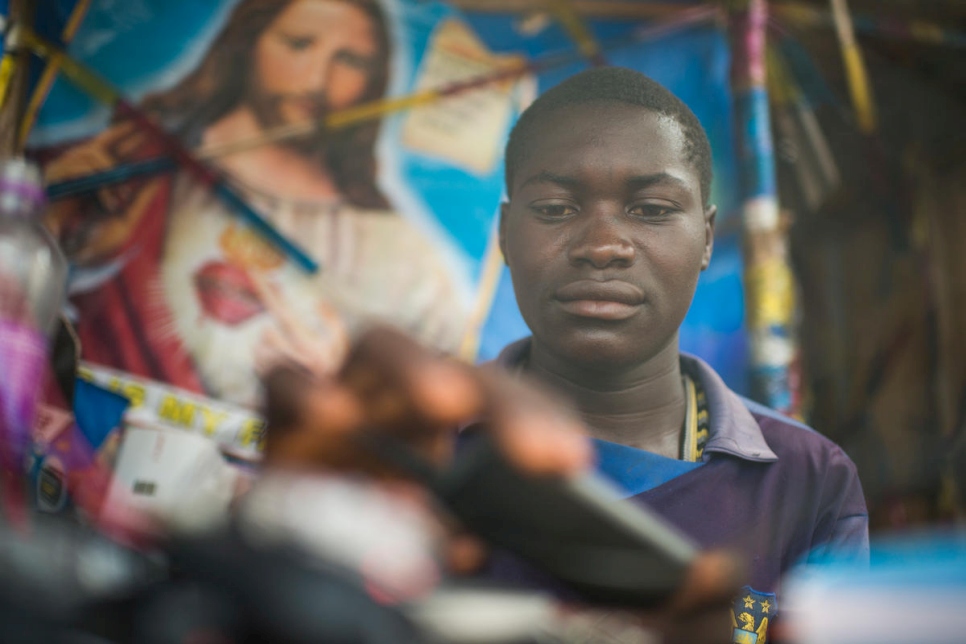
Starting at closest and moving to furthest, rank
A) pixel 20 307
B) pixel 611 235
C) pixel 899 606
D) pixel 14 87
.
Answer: pixel 899 606, pixel 20 307, pixel 611 235, pixel 14 87

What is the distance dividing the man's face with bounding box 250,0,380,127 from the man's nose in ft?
3.27

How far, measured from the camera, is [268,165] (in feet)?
6.11

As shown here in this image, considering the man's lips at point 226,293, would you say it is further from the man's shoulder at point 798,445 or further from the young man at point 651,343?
the man's shoulder at point 798,445

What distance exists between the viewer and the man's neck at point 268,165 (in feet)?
6.06

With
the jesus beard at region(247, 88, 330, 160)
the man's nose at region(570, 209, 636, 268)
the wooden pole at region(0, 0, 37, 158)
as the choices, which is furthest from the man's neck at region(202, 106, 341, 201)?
the man's nose at region(570, 209, 636, 268)

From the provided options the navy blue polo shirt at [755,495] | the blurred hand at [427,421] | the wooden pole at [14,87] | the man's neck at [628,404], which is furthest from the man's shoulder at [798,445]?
the wooden pole at [14,87]

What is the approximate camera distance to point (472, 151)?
5.69 ft

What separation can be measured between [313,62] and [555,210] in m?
1.03

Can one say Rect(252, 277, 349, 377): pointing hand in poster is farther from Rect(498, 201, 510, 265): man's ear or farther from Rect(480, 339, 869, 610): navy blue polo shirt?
Rect(480, 339, 869, 610): navy blue polo shirt

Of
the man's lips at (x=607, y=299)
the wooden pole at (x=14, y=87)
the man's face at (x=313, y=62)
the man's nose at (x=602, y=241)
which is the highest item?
the man's face at (x=313, y=62)

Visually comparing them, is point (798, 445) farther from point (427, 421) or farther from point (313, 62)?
point (313, 62)

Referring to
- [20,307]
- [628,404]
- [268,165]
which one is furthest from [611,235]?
[268,165]

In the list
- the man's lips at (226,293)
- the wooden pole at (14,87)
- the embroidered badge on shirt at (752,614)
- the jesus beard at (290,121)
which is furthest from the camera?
the jesus beard at (290,121)

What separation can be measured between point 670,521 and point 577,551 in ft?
1.49
